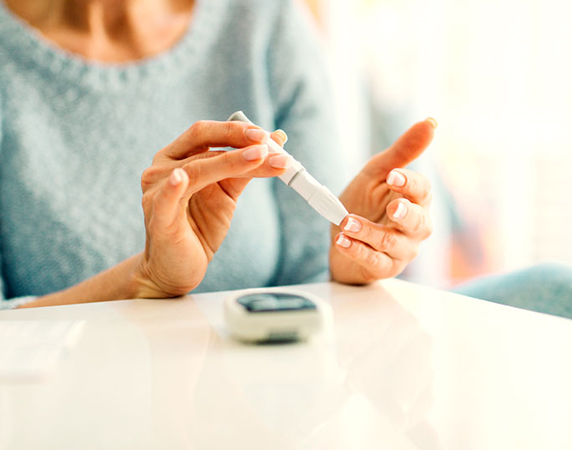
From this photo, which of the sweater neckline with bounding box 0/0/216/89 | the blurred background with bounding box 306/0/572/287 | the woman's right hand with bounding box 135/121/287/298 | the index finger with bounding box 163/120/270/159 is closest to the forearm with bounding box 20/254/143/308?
the woman's right hand with bounding box 135/121/287/298

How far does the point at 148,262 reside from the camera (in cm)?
53

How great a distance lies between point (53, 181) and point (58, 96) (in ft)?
0.42

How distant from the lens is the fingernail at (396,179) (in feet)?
1.69

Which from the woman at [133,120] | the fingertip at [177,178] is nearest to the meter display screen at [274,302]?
the fingertip at [177,178]

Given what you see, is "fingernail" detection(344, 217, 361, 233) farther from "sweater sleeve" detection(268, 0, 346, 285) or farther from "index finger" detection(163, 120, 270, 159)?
"sweater sleeve" detection(268, 0, 346, 285)

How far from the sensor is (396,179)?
1.69 feet

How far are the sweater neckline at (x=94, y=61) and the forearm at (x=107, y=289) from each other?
0.35 metres

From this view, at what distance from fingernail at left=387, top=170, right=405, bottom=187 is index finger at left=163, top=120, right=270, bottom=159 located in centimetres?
12

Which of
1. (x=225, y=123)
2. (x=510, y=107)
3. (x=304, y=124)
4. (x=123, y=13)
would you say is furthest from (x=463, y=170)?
(x=225, y=123)

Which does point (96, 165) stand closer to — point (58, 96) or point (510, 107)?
point (58, 96)

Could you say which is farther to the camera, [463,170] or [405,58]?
[463,170]

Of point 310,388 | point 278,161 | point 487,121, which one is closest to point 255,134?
point 278,161

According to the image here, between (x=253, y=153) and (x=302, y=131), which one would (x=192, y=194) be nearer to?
(x=253, y=153)

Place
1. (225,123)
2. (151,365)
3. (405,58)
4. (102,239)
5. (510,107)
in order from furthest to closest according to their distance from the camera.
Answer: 1. (510,107)
2. (405,58)
3. (102,239)
4. (225,123)
5. (151,365)
